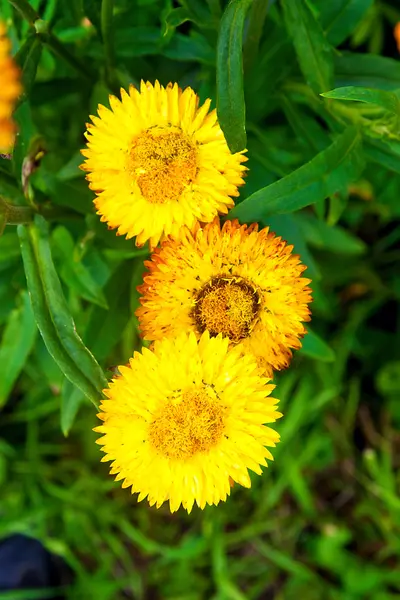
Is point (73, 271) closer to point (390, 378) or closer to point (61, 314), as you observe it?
point (61, 314)

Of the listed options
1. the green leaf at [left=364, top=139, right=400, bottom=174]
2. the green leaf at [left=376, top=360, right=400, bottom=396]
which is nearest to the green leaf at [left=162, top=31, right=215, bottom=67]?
the green leaf at [left=364, top=139, right=400, bottom=174]

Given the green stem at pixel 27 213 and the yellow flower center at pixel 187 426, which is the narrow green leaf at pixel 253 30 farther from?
the yellow flower center at pixel 187 426

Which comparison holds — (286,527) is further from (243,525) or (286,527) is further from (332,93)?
(332,93)

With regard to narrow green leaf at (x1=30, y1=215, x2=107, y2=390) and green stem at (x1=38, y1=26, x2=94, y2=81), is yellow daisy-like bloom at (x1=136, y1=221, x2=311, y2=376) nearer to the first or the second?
narrow green leaf at (x1=30, y1=215, x2=107, y2=390)

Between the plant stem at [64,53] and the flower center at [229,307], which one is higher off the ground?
the plant stem at [64,53]

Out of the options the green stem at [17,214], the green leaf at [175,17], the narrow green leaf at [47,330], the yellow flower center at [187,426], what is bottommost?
the yellow flower center at [187,426]

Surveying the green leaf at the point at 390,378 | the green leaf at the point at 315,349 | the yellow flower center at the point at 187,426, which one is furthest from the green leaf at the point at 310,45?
the green leaf at the point at 390,378
